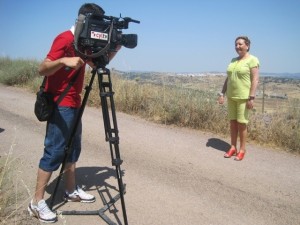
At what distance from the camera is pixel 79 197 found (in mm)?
4031

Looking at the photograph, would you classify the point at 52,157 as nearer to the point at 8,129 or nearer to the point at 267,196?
the point at 267,196

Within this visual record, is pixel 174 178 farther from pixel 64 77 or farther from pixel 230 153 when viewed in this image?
pixel 64 77

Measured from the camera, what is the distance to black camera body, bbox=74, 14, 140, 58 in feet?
9.34

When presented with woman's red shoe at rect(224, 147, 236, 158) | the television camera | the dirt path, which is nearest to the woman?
woman's red shoe at rect(224, 147, 236, 158)

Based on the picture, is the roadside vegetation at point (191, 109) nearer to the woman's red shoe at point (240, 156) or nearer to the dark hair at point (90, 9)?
the woman's red shoe at point (240, 156)

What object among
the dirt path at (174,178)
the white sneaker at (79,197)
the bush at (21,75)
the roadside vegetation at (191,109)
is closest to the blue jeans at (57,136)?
the dirt path at (174,178)

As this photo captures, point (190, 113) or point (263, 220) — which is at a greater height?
point (190, 113)

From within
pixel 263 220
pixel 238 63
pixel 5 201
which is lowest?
pixel 263 220

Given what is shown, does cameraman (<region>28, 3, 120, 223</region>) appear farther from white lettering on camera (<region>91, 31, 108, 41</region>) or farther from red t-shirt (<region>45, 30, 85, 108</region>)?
white lettering on camera (<region>91, 31, 108, 41</region>)

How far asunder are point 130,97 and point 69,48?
6112 millimetres

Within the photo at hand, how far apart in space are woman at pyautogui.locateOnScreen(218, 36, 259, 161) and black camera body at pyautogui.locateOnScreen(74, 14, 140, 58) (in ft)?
9.92

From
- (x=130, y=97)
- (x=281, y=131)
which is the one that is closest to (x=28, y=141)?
(x=130, y=97)

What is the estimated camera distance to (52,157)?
3.42 meters

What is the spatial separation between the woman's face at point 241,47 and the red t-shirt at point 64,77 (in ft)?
9.96
